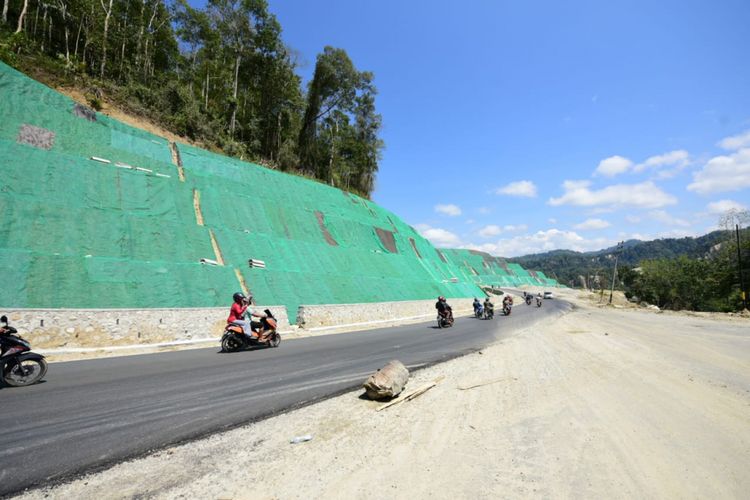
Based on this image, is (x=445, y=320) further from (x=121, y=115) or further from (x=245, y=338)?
(x=121, y=115)

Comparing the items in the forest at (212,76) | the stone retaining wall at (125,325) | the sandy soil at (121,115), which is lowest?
the stone retaining wall at (125,325)

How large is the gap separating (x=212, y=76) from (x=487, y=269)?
79931 millimetres

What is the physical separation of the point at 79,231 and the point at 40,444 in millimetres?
12961

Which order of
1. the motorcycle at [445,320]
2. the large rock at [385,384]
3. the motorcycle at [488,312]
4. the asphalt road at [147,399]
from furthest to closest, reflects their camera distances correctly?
the motorcycle at [488,312] → the motorcycle at [445,320] → the large rock at [385,384] → the asphalt road at [147,399]

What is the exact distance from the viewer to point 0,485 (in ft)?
11.6

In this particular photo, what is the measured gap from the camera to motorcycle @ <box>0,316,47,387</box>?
6938 mm

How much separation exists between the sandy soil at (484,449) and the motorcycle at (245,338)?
6.19m

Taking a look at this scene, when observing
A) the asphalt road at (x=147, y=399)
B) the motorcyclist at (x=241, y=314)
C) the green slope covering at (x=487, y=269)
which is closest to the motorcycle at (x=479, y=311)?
the asphalt road at (x=147, y=399)

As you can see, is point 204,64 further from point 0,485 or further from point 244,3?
point 0,485

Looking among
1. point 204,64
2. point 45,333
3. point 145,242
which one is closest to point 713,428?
point 45,333

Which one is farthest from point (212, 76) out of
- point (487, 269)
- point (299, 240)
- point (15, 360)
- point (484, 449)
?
point (487, 269)

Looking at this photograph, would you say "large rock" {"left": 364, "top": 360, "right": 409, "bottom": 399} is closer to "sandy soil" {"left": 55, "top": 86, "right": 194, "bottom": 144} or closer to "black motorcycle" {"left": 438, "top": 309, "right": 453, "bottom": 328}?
"black motorcycle" {"left": 438, "top": 309, "right": 453, "bottom": 328}

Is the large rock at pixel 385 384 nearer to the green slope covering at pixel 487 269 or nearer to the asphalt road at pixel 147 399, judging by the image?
the asphalt road at pixel 147 399

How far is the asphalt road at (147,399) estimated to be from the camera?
14.0 feet
